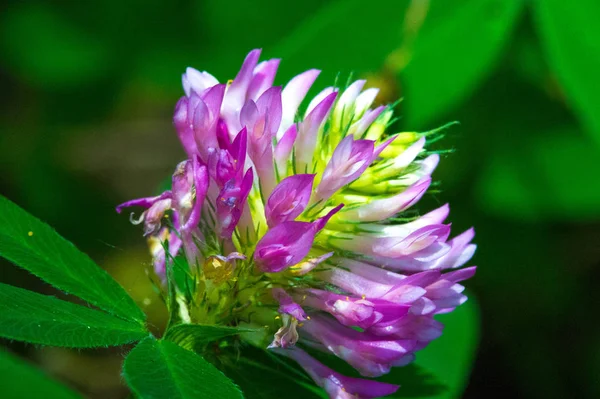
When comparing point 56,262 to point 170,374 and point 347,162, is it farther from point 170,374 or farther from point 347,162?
point 347,162

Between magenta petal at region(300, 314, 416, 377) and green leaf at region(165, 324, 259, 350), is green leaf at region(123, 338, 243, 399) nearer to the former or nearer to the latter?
green leaf at region(165, 324, 259, 350)

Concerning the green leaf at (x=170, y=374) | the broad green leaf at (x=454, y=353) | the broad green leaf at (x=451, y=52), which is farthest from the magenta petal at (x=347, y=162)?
the broad green leaf at (x=451, y=52)

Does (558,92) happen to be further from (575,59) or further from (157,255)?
(157,255)

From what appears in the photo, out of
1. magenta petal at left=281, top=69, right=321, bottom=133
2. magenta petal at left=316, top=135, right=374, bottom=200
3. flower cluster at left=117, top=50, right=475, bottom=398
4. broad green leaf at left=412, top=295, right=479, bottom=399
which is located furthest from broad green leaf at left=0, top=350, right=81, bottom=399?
broad green leaf at left=412, top=295, right=479, bottom=399

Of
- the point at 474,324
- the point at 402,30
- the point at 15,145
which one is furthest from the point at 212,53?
the point at 474,324

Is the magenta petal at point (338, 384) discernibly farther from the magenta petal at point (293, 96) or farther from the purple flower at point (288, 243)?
the magenta petal at point (293, 96)

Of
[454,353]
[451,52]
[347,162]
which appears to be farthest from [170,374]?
[451,52]
